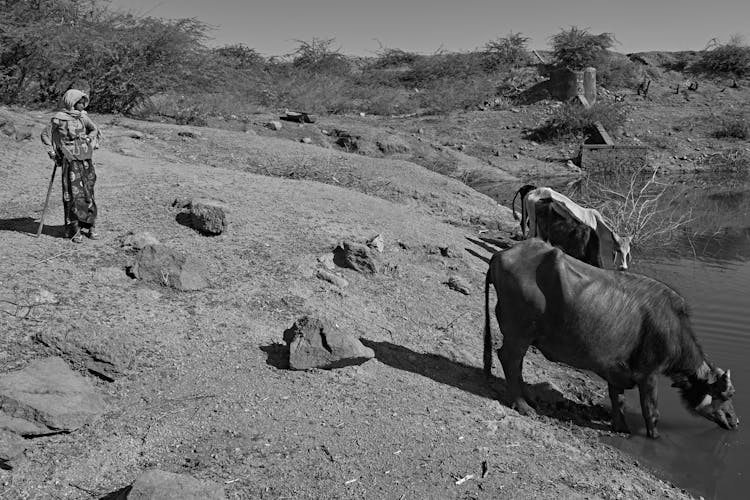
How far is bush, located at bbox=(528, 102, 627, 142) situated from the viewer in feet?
69.8

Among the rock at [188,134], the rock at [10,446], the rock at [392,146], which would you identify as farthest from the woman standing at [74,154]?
the rock at [392,146]

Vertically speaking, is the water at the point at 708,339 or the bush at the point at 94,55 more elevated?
the bush at the point at 94,55

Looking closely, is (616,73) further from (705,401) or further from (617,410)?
(617,410)

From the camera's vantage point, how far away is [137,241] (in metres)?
6.51

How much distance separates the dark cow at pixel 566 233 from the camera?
811 centimetres

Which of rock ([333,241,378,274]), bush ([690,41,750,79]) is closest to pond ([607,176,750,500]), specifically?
rock ([333,241,378,274])

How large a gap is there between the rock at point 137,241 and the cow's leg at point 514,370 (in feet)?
11.5

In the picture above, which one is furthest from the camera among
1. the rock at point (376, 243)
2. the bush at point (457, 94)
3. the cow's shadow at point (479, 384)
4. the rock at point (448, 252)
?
the bush at point (457, 94)

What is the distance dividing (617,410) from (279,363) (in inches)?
108

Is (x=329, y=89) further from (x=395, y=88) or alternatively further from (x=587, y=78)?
(x=587, y=78)

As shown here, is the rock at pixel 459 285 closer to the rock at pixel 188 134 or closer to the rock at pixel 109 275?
the rock at pixel 109 275

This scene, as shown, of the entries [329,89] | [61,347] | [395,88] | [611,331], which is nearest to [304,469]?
[61,347]

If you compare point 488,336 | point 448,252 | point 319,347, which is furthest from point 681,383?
point 448,252

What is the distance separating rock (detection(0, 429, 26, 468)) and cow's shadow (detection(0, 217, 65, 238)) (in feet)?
10.8
